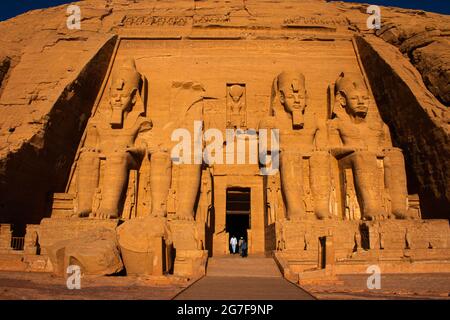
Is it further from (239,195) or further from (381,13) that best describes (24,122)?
(381,13)

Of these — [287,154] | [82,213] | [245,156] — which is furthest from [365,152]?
[82,213]

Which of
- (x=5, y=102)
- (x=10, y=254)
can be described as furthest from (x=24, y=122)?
(x=10, y=254)

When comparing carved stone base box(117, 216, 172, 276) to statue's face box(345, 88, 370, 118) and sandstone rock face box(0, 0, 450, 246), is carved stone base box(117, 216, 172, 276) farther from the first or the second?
statue's face box(345, 88, 370, 118)

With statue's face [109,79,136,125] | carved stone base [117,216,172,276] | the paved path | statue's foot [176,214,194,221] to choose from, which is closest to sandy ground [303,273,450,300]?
the paved path

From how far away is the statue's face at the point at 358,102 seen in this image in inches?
420

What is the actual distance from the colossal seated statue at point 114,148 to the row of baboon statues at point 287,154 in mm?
20

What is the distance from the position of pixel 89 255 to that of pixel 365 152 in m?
6.26

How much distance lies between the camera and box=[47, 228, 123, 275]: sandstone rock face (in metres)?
6.55

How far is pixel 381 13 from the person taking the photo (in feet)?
43.8

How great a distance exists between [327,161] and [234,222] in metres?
7.49

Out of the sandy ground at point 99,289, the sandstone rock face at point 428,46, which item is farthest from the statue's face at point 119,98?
the sandstone rock face at point 428,46

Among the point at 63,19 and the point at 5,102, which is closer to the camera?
the point at 5,102

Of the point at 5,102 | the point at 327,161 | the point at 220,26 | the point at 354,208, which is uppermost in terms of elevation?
the point at 220,26

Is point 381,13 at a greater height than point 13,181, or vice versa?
point 381,13
